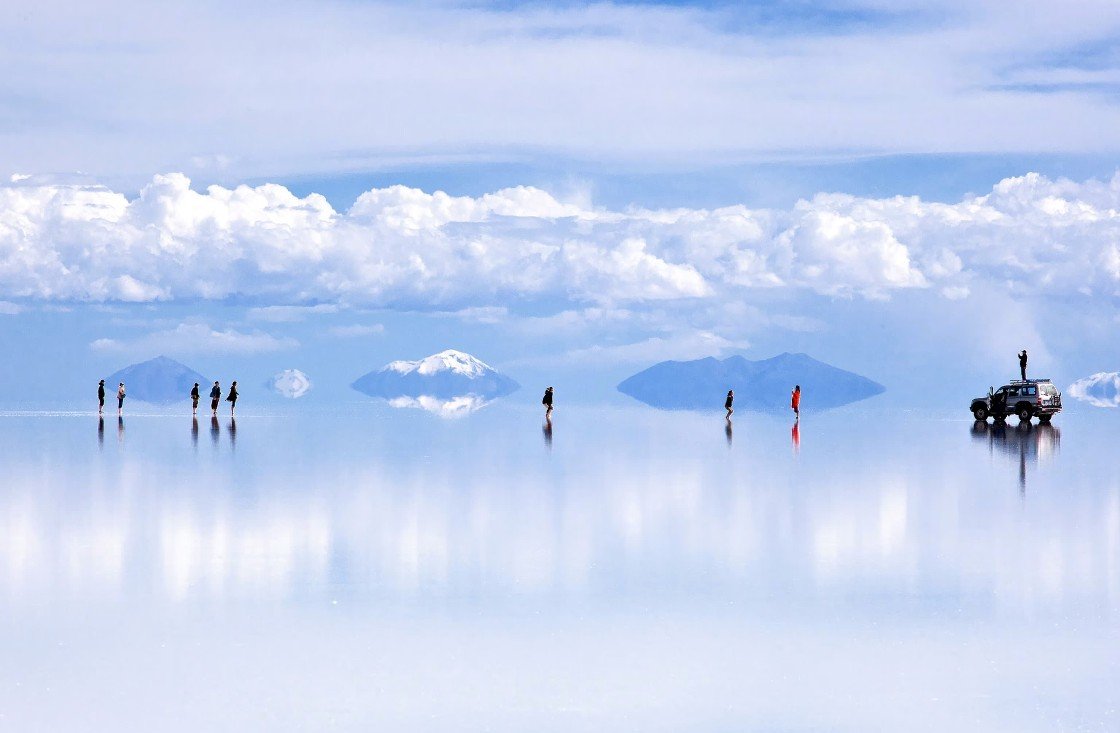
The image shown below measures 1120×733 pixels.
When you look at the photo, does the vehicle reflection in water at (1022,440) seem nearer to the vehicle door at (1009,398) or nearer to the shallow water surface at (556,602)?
the vehicle door at (1009,398)

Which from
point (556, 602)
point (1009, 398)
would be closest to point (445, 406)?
point (1009, 398)

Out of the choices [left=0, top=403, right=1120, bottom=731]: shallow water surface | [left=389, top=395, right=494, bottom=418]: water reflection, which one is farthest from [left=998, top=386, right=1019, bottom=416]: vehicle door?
[left=0, top=403, right=1120, bottom=731]: shallow water surface

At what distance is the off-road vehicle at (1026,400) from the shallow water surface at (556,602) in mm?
36545

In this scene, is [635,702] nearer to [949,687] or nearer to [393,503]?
[949,687]

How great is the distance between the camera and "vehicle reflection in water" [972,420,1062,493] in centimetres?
3702

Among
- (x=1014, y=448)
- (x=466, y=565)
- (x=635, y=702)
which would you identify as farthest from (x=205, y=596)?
(x=1014, y=448)

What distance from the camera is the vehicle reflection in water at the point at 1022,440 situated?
121 ft

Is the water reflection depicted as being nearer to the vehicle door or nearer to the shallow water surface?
the vehicle door

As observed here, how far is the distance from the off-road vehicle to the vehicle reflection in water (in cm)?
65

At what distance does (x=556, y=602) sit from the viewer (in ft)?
46.3

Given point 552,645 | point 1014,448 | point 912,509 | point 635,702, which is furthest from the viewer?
point 1014,448

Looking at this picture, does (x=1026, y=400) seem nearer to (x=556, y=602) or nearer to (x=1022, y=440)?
(x=1022, y=440)

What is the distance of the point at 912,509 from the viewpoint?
74.5 feet

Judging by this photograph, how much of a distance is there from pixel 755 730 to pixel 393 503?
547 inches
